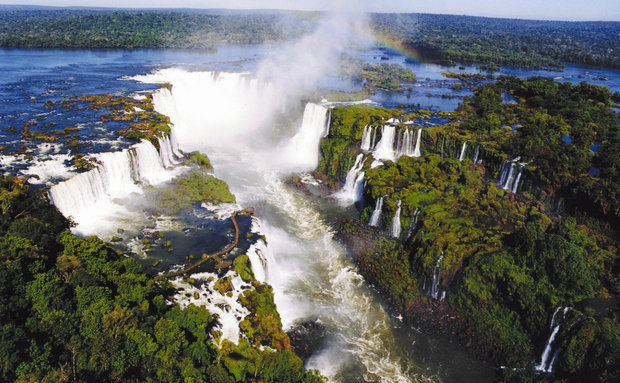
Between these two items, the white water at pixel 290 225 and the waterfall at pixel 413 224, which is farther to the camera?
the waterfall at pixel 413 224

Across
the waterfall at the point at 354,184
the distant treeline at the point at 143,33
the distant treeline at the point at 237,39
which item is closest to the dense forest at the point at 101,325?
the waterfall at the point at 354,184

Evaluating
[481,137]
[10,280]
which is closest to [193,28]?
[481,137]

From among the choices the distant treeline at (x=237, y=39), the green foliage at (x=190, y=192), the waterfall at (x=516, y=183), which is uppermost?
the distant treeline at (x=237, y=39)

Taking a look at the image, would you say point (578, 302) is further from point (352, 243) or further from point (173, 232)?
point (173, 232)

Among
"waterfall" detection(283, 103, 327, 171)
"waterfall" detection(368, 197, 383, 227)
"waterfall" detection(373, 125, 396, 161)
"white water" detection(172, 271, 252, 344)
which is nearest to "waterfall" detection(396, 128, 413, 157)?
"waterfall" detection(373, 125, 396, 161)

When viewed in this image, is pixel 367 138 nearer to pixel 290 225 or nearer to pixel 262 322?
pixel 290 225

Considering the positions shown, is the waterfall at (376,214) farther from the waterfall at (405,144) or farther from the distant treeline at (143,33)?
the distant treeline at (143,33)

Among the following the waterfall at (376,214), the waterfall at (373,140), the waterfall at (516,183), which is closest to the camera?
the waterfall at (376,214)
